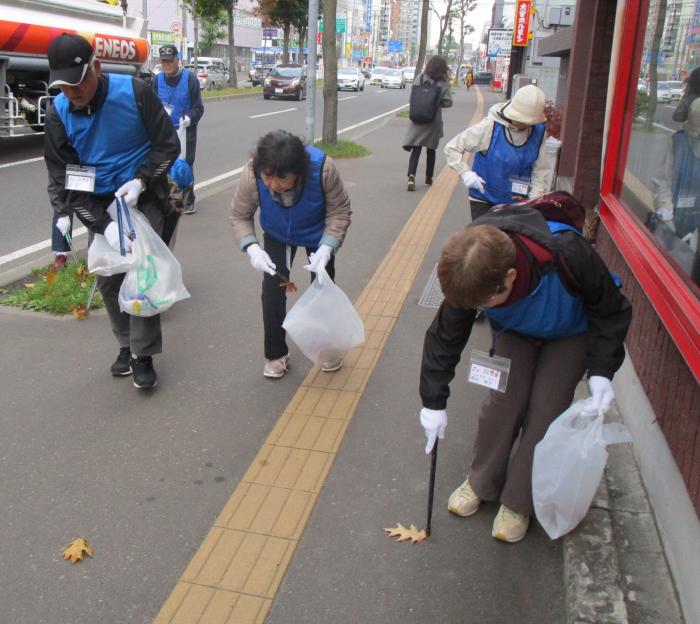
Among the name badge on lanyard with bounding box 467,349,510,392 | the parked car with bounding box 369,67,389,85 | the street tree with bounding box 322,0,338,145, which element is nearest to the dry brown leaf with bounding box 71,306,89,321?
the name badge on lanyard with bounding box 467,349,510,392

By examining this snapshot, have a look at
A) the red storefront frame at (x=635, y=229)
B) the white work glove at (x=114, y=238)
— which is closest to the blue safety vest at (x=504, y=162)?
the red storefront frame at (x=635, y=229)

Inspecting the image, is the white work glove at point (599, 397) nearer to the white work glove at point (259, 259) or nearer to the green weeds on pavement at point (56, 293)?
the white work glove at point (259, 259)

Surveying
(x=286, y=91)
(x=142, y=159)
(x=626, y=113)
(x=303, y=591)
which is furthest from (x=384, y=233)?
(x=286, y=91)

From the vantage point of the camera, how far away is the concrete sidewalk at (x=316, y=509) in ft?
8.16

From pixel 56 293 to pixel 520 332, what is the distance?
3.76 m

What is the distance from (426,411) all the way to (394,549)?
0.57 meters

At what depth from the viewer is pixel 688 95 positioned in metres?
3.08

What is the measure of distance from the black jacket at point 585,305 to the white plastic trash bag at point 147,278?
68.9 inches

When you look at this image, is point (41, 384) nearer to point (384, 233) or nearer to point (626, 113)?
point (626, 113)

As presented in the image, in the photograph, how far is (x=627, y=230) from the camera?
374 centimetres

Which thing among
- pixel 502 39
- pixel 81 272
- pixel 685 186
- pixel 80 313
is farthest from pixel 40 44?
pixel 502 39

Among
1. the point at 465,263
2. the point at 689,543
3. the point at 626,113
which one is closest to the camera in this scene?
the point at 465,263

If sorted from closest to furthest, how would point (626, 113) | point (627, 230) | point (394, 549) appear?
point (394, 549) → point (627, 230) → point (626, 113)

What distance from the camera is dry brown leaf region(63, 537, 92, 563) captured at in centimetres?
266
